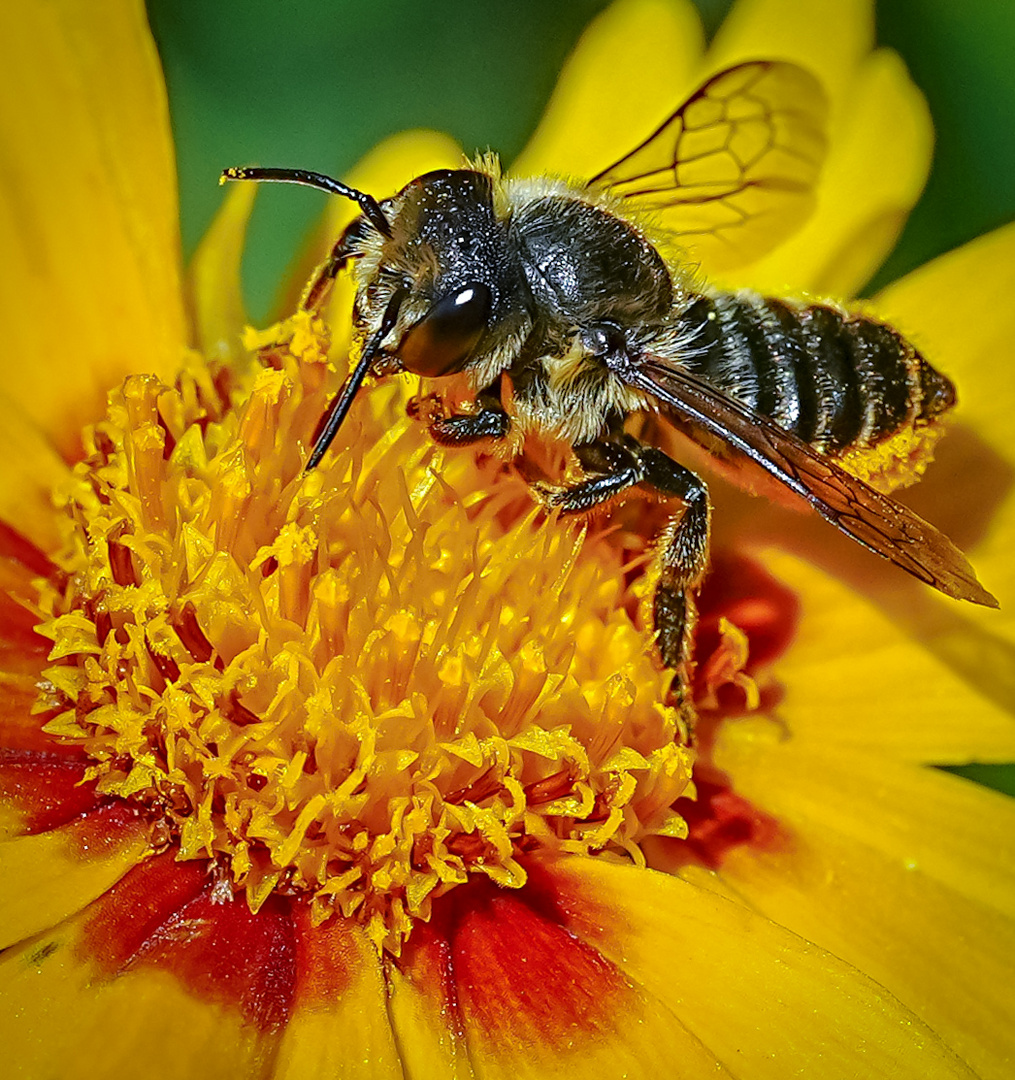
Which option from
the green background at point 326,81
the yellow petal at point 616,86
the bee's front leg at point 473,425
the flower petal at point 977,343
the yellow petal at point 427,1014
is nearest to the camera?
the yellow petal at point 427,1014

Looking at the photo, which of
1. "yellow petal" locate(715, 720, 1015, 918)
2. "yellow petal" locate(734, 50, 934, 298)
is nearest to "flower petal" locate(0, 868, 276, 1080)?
"yellow petal" locate(715, 720, 1015, 918)

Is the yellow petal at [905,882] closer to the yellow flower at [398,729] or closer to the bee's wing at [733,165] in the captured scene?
the yellow flower at [398,729]

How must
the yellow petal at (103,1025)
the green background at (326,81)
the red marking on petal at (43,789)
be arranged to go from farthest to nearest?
the green background at (326,81) → the red marking on petal at (43,789) → the yellow petal at (103,1025)

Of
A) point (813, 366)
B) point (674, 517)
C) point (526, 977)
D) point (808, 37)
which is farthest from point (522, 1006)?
point (808, 37)

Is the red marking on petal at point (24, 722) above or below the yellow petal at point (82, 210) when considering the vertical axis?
below

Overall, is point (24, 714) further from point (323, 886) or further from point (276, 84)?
point (276, 84)

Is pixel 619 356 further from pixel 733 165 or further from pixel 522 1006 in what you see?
pixel 522 1006

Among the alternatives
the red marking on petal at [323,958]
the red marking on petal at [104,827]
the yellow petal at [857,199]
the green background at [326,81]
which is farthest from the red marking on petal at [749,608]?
the green background at [326,81]
